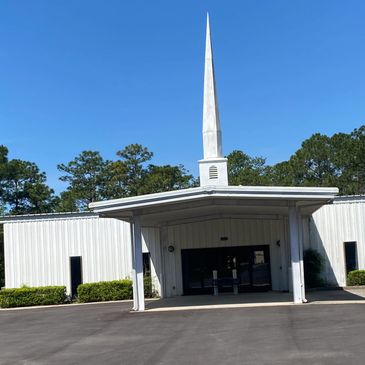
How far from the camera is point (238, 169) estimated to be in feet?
186

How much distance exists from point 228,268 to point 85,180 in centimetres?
3246

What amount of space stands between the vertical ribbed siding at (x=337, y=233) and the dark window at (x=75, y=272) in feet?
32.9

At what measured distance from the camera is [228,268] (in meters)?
24.8

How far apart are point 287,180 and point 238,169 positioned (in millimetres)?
8534

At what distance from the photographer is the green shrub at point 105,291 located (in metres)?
24.6

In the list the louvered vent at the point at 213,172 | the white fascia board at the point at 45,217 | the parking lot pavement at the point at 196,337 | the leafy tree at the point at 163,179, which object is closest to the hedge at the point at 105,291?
the white fascia board at the point at 45,217

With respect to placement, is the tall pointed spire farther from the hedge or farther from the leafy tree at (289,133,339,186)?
the leafy tree at (289,133,339,186)

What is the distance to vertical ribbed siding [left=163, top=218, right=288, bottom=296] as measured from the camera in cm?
2470

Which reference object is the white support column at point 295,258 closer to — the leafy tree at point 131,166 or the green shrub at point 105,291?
the green shrub at point 105,291

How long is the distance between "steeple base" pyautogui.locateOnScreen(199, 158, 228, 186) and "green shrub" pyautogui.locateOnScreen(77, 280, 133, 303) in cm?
629

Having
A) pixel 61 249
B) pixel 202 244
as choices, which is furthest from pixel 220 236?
pixel 61 249

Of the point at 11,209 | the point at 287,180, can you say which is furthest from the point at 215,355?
the point at 11,209

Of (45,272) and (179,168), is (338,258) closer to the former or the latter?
(45,272)

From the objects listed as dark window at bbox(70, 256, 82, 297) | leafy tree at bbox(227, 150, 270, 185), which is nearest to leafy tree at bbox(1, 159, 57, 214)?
leafy tree at bbox(227, 150, 270, 185)
